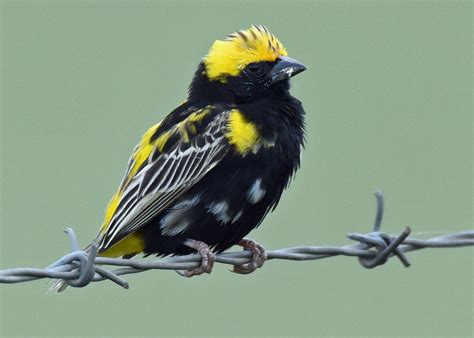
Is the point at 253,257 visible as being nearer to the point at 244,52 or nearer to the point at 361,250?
the point at 361,250

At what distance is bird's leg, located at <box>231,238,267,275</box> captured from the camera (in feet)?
17.1

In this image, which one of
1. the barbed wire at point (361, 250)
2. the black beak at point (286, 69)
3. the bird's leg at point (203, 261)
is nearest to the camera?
the barbed wire at point (361, 250)

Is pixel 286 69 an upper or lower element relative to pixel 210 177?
upper

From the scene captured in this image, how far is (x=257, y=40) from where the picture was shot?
573 centimetres

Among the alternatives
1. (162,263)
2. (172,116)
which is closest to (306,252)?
(162,263)

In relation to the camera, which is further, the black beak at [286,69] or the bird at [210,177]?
the black beak at [286,69]

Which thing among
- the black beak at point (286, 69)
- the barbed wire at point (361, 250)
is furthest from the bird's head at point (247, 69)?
the barbed wire at point (361, 250)

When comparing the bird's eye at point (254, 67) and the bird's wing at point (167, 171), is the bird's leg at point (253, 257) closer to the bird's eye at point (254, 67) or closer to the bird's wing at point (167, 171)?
the bird's wing at point (167, 171)

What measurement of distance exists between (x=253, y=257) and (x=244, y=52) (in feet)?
4.65

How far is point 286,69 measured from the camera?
5633 mm

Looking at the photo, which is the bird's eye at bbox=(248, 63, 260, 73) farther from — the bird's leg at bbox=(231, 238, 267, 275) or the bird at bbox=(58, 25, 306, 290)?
the bird's leg at bbox=(231, 238, 267, 275)

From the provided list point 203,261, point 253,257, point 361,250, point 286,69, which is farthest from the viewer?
point 286,69

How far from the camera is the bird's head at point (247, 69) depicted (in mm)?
5645

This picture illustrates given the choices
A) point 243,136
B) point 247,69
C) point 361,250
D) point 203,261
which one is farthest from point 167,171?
point 361,250
